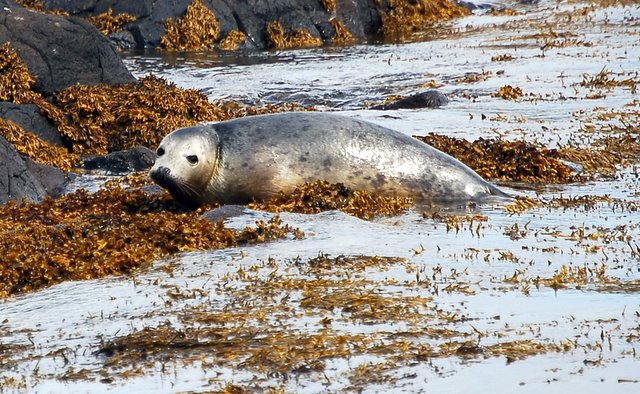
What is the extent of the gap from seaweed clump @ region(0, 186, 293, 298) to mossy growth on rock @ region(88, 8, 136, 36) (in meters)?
14.6

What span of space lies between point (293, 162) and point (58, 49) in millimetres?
6350

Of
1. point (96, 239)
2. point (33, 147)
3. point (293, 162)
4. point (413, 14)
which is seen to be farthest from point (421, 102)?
point (413, 14)

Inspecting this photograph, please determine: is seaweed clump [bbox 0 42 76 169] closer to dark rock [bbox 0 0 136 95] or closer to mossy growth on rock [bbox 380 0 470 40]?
dark rock [bbox 0 0 136 95]

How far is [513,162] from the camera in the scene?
10555 mm

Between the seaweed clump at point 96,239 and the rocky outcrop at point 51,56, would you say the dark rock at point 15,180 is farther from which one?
the rocky outcrop at point 51,56

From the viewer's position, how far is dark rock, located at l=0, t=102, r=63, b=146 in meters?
12.6

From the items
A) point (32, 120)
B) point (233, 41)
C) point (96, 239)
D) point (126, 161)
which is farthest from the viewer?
point (233, 41)

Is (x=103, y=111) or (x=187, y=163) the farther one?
(x=103, y=111)

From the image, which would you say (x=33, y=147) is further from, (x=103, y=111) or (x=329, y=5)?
(x=329, y=5)

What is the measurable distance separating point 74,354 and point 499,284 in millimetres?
2334

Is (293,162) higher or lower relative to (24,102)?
lower

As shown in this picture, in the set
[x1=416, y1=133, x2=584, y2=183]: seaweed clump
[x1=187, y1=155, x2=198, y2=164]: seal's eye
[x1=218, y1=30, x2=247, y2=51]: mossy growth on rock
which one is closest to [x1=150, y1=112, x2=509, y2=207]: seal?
[x1=187, y1=155, x2=198, y2=164]: seal's eye

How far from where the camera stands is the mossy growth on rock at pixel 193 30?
2328 centimetres

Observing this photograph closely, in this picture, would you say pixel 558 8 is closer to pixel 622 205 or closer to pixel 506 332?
pixel 622 205
